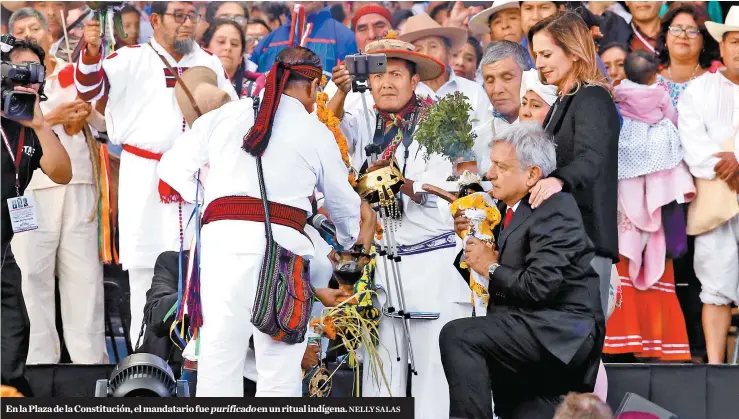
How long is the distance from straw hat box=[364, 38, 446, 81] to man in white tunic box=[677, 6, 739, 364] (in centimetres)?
129

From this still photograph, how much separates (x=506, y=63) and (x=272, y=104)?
1.30 metres

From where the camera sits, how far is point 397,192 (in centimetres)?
619

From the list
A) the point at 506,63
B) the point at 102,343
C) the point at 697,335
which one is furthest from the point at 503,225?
the point at 102,343

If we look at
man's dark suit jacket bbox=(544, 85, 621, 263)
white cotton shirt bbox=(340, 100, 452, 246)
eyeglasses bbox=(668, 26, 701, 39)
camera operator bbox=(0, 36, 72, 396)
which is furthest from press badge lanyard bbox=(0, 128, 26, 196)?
eyeglasses bbox=(668, 26, 701, 39)

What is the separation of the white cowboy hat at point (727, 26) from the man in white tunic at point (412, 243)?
5.01ft

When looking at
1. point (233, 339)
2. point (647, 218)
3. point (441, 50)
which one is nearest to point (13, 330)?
point (233, 339)

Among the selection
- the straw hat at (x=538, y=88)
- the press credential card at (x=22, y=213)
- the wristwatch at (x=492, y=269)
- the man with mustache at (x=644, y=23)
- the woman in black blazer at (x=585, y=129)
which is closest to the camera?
the wristwatch at (x=492, y=269)

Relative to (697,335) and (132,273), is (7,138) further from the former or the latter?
(697,335)

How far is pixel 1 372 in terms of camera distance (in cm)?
602

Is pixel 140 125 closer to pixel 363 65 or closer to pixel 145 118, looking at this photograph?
pixel 145 118

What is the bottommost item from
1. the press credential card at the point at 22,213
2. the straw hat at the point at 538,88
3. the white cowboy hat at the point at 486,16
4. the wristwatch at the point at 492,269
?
the wristwatch at the point at 492,269

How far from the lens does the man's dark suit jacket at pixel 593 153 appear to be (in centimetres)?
555

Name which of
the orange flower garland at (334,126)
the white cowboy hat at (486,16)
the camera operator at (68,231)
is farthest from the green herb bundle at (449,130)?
the camera operator at (68,231)

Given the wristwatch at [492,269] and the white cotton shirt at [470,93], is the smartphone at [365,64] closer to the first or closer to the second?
the white cotton shirt at [470,93]
